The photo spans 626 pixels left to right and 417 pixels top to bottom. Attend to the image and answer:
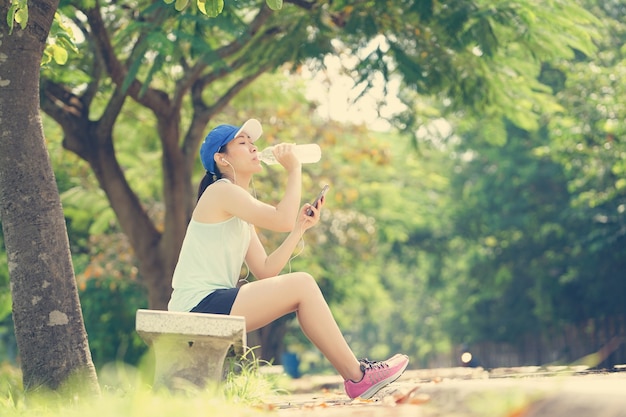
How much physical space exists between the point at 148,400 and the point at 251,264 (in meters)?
2.21

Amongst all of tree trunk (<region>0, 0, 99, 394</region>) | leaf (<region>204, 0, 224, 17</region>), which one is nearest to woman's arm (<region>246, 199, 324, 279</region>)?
tree trunk (<region>0, 0, 99, 394</region>)

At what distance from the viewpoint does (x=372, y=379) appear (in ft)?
20.1

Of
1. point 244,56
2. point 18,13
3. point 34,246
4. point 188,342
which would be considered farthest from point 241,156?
point 244,56

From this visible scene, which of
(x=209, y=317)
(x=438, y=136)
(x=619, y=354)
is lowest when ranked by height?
(x=619, y=354)

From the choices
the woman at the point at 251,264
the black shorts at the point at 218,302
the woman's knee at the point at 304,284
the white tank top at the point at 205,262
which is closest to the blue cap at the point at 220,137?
the woman at the point at 251,264

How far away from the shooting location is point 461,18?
10305mm

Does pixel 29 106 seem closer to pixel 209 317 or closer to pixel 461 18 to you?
pixel 209 317

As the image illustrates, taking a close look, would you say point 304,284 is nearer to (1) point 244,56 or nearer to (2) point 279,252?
(2) point 279,252

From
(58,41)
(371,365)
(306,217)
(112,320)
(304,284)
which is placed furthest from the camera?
(112,320)

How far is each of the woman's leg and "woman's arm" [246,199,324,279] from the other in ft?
1.14

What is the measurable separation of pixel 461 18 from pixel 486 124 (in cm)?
485

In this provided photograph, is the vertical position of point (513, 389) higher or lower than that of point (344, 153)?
lower

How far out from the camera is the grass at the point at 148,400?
4410mm

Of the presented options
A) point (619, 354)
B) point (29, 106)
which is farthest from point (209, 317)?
point (619, 354)
